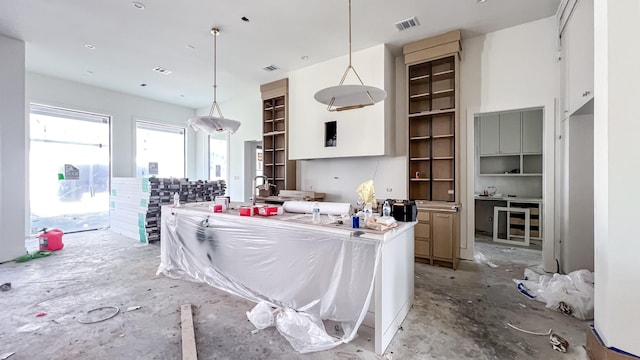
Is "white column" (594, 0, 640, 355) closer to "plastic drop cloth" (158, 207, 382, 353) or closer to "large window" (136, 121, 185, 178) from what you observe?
"plastic drop cloth" (158, 207, 382, 353)

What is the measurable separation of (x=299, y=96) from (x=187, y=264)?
3536 mm

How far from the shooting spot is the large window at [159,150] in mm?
7121

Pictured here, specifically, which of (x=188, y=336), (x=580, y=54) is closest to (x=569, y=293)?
(x=580, y=54)

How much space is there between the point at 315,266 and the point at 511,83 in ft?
12.4

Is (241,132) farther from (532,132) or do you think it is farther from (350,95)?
(532,132)

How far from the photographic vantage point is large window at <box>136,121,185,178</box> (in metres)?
7.12

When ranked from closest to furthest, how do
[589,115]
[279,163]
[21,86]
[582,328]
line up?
[582,328]
[589,115]
[21,86]
[279,163]

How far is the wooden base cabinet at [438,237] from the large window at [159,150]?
272 inches

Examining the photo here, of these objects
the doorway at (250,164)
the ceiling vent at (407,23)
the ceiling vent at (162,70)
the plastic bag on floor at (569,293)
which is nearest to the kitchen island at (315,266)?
the plastic bag on floor at (569,293)

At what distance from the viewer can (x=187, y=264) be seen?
330 cm

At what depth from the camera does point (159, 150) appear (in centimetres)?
754

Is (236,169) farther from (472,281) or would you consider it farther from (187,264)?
(472,281)

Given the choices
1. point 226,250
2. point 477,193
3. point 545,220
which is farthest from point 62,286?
point 477,193

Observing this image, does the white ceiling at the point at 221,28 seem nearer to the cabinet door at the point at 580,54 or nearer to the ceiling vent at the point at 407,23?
the ceiling vent at the point at 407,23
